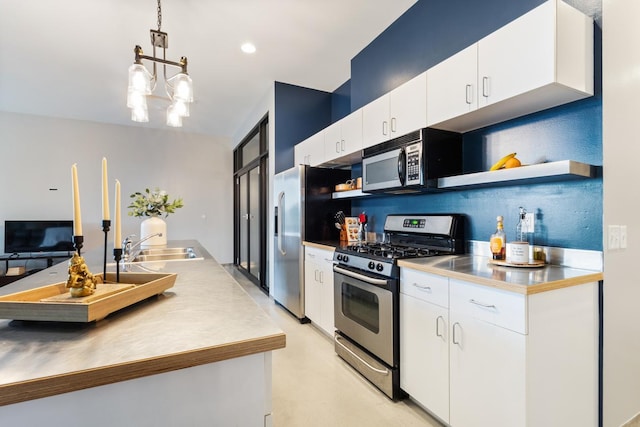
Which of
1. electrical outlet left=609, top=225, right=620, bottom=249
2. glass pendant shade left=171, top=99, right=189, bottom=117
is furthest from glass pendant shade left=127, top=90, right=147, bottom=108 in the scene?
electrical outlet left=609, top=225, right=620, bottom=249

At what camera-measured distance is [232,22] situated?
2.84m

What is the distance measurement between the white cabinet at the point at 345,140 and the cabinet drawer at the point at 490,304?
1.67 m

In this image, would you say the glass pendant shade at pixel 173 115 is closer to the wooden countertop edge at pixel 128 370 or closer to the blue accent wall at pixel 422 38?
the blue accent wall at pixel 422 38

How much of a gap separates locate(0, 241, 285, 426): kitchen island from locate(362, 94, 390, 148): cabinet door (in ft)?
6.63

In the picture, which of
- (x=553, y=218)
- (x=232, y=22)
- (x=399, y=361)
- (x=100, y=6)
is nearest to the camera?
(x=553, y=218)

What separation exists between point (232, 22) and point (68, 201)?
492cm

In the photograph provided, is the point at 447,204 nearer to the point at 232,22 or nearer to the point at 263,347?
the point at 263,347

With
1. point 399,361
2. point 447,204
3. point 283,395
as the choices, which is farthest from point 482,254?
point 283,395

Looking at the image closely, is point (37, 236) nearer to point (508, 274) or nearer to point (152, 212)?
point (152, 212)

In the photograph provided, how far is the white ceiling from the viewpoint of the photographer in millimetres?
2639

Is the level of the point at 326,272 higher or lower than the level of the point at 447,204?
lower

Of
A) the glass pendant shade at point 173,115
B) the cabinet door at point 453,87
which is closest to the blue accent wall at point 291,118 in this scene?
the glass pendant shade at point 173,115

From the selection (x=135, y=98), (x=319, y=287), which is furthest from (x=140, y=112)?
(x=319, y=287)

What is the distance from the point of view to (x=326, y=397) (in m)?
2.01
